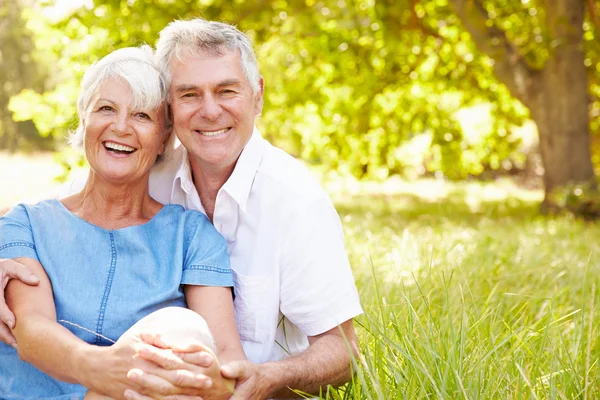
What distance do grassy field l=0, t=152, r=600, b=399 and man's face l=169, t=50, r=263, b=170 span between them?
808 mm

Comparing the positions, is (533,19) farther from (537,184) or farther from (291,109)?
(537,184)

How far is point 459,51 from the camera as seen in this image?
1023 centimetres

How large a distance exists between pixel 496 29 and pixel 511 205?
3.80m

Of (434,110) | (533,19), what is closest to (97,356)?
(434,110)

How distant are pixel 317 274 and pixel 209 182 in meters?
0.62

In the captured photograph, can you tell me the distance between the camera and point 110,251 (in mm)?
2465

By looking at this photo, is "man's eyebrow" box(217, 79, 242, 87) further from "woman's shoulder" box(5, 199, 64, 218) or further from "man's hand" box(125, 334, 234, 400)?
"man's hand" box(125, 334, 234, 400)

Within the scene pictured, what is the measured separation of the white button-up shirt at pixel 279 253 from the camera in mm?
2420

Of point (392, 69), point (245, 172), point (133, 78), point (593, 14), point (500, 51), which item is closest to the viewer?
point (133, 78)

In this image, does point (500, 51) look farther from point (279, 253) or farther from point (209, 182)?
point (279, 253)

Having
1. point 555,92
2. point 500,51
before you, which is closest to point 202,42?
point 500,51

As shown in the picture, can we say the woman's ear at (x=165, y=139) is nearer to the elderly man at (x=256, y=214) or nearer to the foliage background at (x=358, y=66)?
the elderly man at (x=256, y=214)

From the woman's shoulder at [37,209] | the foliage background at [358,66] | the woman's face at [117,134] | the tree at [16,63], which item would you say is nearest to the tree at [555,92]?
the foliage background at [358,66]

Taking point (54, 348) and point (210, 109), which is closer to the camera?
point (54, 348)
